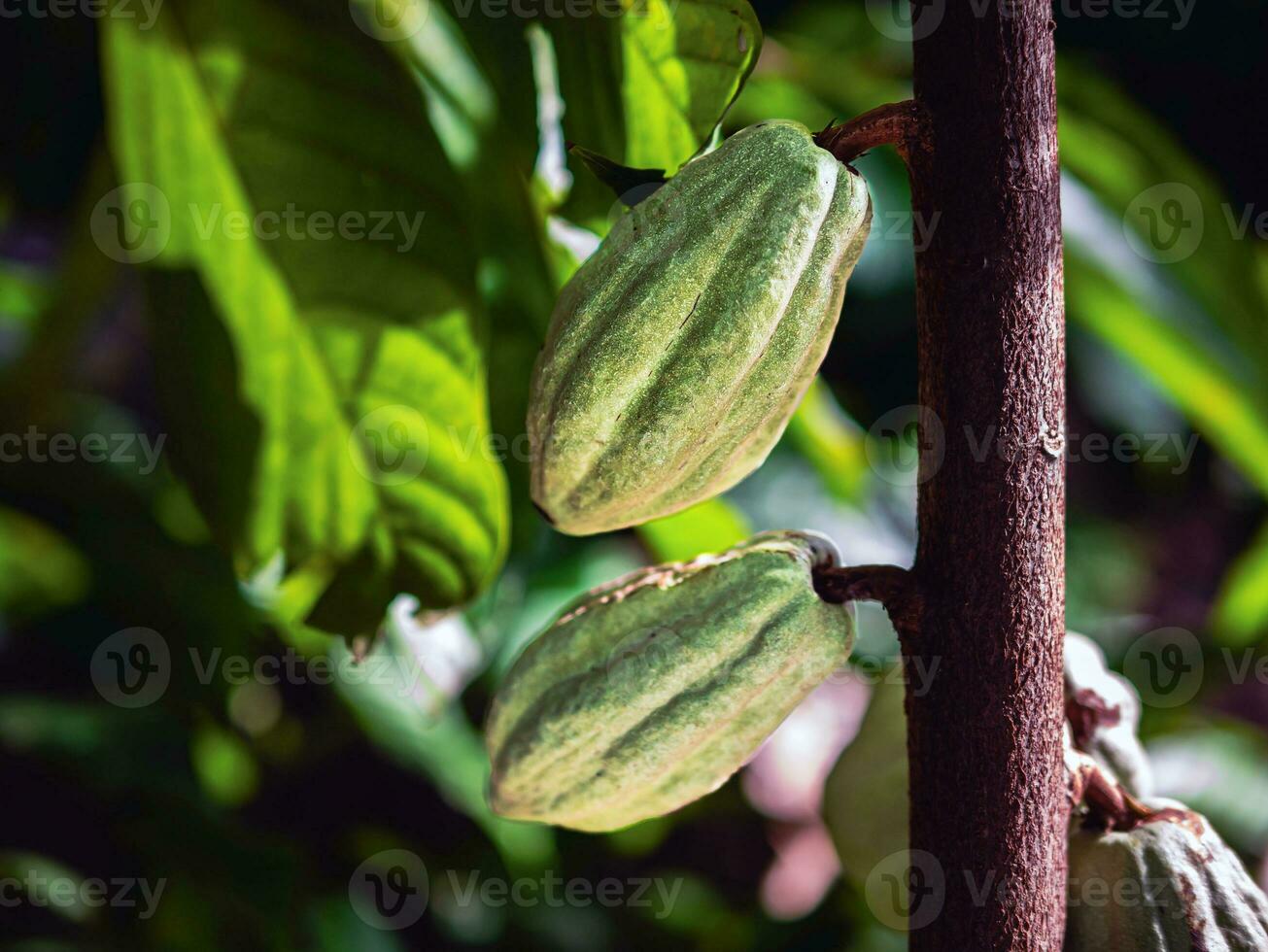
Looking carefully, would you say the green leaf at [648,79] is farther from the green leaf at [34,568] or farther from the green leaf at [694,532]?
the green leaf at [34,568]

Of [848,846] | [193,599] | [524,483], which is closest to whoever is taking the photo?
[848,846]

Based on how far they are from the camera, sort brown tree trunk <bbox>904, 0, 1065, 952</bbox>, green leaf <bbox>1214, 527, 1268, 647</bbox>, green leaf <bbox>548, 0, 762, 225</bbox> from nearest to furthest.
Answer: brown tree trunk <bbox>904, 0, 1065, 952</bbox>
green leaf <bbox>548, 0, 762, 225</bbox>
green leaf <bbox>1214, 527, 1268, 647</bbox>

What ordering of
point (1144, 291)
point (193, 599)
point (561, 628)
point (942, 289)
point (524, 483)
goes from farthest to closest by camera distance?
point (193, 599)
point (1144, 291)
point (524, 483)
point (561, 628)
point (942, 289)

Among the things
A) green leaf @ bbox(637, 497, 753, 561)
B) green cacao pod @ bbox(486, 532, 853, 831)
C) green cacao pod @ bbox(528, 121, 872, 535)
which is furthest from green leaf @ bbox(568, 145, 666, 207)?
green leaf @ bbox(637, 497, 753, 561)

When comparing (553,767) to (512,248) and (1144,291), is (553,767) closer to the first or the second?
(512,248)

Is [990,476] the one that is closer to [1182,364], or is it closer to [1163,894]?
[1163,894]

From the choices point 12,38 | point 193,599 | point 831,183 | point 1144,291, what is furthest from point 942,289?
point 12,38

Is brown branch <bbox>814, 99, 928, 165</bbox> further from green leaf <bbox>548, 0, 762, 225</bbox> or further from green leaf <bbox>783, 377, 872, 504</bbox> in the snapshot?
green leaf <bbox>783, 377, 872, 504</bbox>
